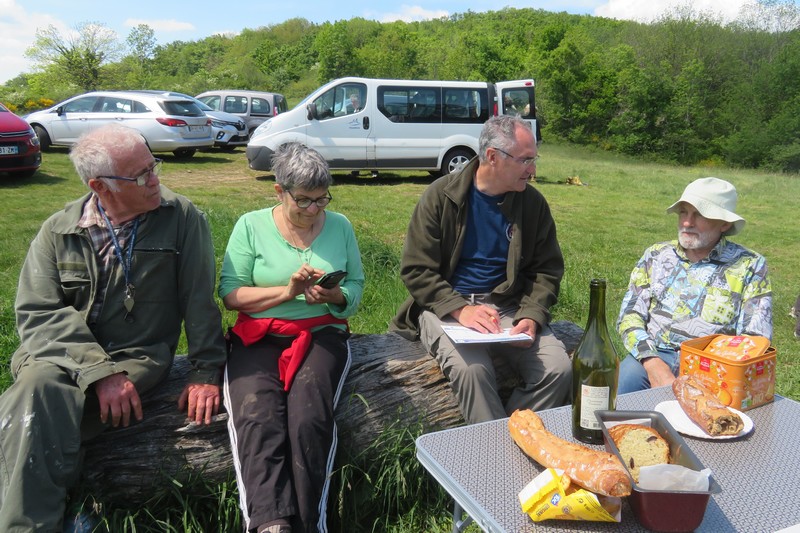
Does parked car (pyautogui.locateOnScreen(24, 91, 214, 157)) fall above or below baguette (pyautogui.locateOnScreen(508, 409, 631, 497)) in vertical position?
above

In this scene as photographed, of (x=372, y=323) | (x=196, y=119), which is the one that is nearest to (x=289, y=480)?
(x=372, y=323)

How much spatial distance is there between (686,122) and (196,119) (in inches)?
1275

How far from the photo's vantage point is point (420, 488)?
2912 millimetres

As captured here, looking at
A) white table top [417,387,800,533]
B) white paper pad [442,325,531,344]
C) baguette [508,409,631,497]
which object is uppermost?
baguette [508,409,631,497]

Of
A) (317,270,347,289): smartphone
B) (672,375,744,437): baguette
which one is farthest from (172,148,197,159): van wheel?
(672,375,744,437): baguette

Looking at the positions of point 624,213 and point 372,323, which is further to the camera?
point 624,213

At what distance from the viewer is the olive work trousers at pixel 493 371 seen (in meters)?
2.85

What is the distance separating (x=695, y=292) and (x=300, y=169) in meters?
1.94

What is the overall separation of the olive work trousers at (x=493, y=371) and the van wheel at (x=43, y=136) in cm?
1391

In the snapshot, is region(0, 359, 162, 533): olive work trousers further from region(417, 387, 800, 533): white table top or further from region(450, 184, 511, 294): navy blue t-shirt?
region(450, 184, 511, 294): navy blue t-shirt

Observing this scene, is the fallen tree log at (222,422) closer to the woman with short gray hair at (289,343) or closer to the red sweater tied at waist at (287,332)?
the woman with short gray hair at (289,343)

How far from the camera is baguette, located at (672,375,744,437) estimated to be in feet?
6.62

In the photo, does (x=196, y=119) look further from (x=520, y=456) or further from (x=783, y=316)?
(x=520, y=456)

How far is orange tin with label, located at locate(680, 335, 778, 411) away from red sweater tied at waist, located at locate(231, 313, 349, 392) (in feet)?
4.96
